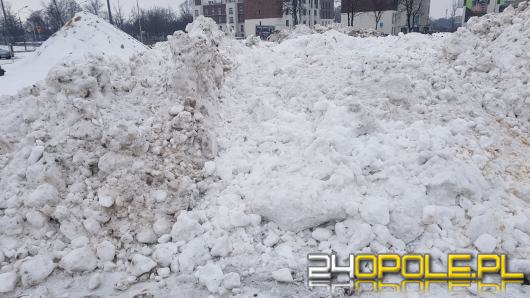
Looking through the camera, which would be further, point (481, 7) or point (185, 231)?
point (481, 7)

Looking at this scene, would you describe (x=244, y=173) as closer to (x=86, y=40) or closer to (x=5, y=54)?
(x=86, y=40)

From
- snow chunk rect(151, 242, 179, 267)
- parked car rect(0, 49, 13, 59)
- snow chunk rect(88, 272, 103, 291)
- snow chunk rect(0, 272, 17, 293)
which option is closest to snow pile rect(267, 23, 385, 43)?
snow chunk rect(151, 242, 179, 267)

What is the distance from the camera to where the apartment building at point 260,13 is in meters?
48.2

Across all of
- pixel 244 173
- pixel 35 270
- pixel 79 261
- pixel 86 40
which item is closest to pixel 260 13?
pixel 86 40

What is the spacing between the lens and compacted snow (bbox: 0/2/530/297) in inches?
159

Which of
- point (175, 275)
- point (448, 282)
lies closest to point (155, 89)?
point (175, 275)

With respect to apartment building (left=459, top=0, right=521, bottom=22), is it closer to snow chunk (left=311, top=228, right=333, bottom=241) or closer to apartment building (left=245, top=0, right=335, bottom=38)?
apartment building (left=245, top=0, right=335, bottom=38)

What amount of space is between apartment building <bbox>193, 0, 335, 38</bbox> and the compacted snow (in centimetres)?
3748

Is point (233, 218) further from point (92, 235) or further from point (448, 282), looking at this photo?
point (448, 282)

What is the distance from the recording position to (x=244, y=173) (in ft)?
17.0

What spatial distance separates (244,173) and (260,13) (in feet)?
157

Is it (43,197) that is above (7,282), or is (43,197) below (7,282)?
above

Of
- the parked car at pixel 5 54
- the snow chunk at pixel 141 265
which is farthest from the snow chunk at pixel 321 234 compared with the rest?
the parked car at pixel 5 54

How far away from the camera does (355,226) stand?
423 cm
